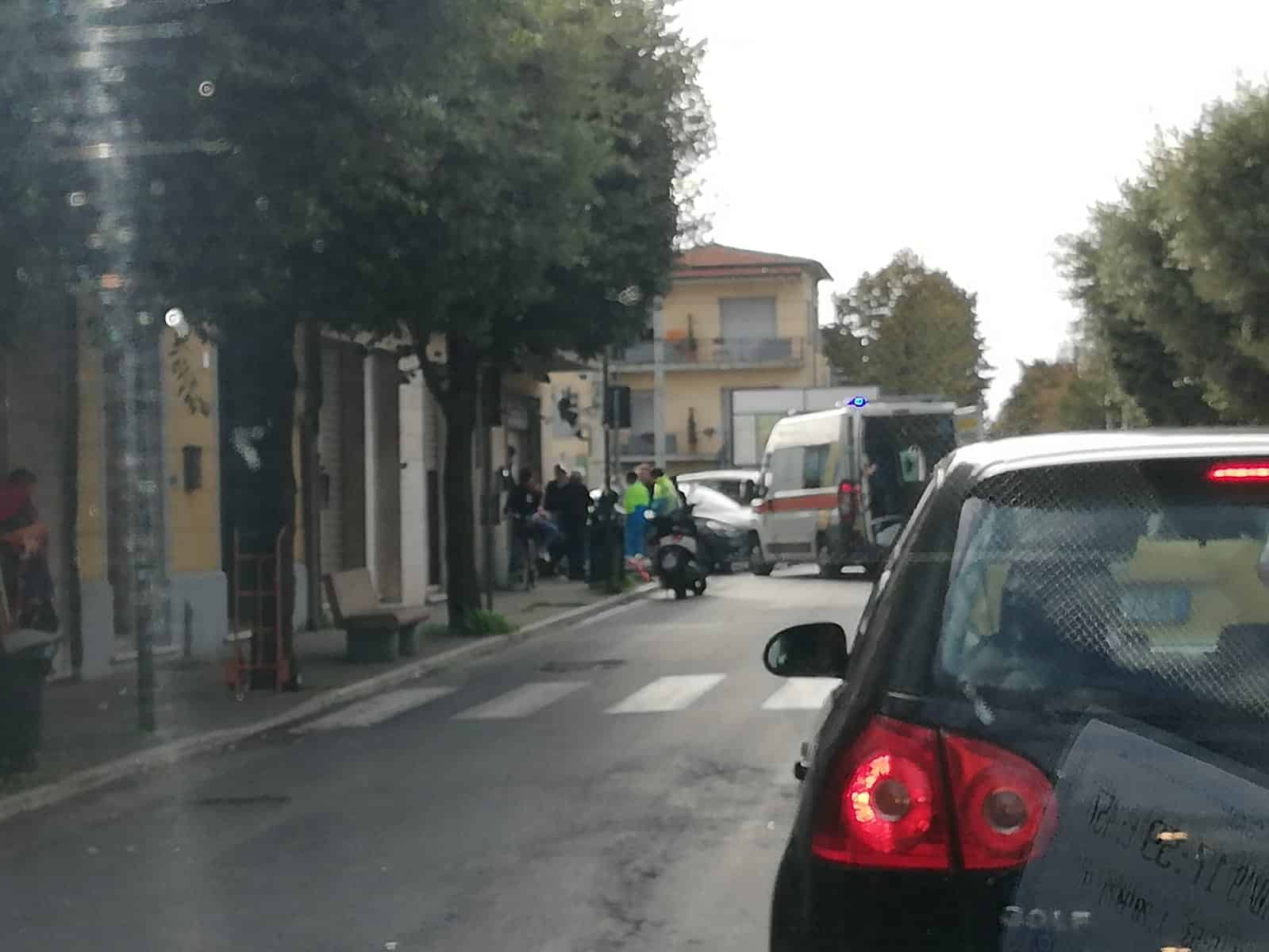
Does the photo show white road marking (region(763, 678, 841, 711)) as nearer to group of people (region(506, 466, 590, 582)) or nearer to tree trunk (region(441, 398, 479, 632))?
tree trunk (region(441, 398, 479, 632))

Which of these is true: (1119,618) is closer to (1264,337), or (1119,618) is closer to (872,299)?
(1264,337)

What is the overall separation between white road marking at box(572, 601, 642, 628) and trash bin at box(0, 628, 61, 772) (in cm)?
1241

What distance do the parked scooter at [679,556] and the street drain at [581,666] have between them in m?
8.86

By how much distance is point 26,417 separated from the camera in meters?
17.2

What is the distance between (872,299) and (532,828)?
77.4 m

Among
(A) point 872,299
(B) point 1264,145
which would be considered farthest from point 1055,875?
(A) point 872,299

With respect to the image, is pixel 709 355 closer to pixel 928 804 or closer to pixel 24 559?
pixel 24 559

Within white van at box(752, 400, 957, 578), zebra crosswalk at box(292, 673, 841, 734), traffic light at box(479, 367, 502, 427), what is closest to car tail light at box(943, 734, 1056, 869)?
zebra crosswalk at box(292, 673, 841, 734)

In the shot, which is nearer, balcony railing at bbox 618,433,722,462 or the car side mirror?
the car side mirror

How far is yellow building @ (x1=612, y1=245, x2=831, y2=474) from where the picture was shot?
7550cm

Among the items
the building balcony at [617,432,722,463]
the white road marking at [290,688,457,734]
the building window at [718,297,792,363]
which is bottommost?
the white road marking at [290,688,457,734]

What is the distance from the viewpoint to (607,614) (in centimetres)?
2538

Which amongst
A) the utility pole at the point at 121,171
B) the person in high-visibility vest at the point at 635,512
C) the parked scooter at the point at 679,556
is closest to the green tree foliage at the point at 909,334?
the person in high-visibility vest at the point at 635,512

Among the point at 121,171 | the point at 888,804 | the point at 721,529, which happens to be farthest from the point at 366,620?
the point at 721,529
